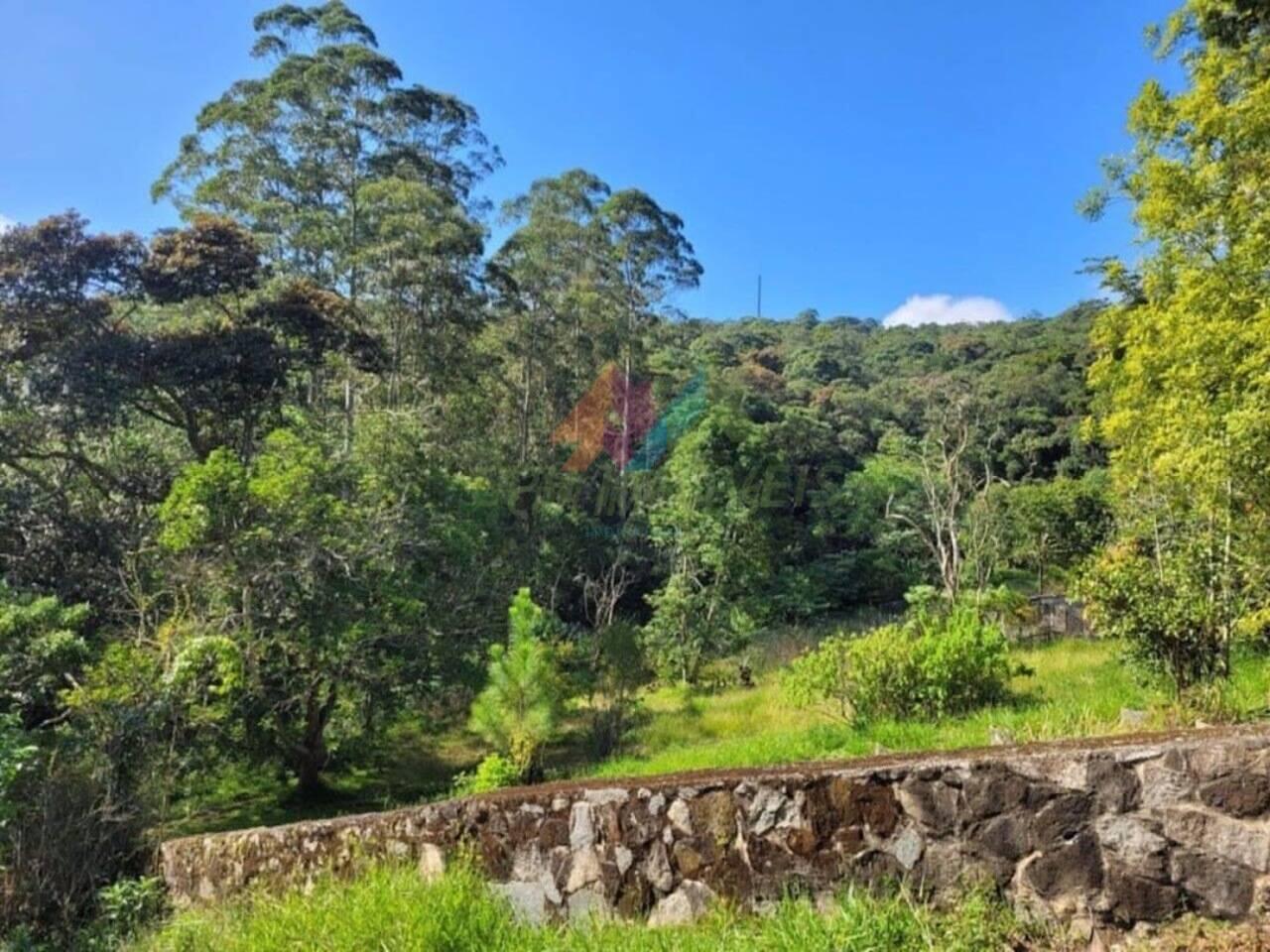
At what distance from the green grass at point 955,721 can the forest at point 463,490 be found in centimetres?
39

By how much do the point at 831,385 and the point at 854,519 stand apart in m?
12.2

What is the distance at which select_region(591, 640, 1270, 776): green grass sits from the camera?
5.82 m

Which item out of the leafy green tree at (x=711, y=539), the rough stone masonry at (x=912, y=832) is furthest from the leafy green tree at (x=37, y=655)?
the leafy green tree at (x=711, y=539)

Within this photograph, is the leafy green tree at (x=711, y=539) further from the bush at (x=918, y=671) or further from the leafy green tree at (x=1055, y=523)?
the bush at (x=918, y=671)

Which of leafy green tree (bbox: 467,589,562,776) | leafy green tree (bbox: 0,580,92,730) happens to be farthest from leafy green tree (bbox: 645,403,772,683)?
leafy green tree (bbox: 0,580,92,730)

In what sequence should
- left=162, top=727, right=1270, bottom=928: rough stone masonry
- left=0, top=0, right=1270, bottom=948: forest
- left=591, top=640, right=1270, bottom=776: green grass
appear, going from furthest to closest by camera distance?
1. left=0, top=0, right=1270, bottom=948: forest
2. left=591, top=640, right=1270, bottom=776: green grass
3. left=162, top=727, right=1270, bottom=928: rough stone masonry

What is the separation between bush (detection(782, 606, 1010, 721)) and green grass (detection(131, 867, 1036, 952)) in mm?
5882

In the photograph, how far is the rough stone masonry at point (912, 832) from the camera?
207 cm

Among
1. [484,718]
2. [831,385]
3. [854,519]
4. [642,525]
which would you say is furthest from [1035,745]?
[831,385]

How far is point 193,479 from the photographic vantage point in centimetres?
1072

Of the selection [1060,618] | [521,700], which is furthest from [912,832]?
[1060,618]

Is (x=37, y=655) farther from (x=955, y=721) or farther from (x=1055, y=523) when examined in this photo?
(x=1055, y=523)

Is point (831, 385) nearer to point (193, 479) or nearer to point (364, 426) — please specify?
point (364, 426)

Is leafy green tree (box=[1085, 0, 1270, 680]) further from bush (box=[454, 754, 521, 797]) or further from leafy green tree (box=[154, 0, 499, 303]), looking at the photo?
leafy green tree (box=[154, 0, 499, 303])
